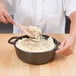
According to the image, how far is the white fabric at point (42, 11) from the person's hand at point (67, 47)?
31 centimetres

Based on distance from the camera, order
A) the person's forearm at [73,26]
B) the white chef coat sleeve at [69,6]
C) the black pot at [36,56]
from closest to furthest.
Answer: the black pot at [36,56]
the person's forearm at [73,26]
the white chef coat sleeve at [69,6]

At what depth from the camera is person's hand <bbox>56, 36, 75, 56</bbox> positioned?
1.01m

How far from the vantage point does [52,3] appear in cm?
141

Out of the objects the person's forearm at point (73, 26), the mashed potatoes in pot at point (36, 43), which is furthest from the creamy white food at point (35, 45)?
the person's forearm at point (73, 26)

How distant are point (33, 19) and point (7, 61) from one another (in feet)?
1.54

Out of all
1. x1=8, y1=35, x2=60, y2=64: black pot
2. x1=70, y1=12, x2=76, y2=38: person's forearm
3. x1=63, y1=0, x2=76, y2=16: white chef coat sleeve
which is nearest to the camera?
x1=8, y1=35, x2=60, y2=64: black pot

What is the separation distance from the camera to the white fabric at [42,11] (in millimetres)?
1399

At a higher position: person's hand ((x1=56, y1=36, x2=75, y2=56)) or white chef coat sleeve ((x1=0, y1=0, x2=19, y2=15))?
white chef coat sleeve ((x1=0, y1=0, x2=19, y2=15))

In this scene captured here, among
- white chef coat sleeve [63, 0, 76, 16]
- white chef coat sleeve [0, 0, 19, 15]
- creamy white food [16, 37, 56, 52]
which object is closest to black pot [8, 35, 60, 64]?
creamy white food [16, 37, 56, 52]

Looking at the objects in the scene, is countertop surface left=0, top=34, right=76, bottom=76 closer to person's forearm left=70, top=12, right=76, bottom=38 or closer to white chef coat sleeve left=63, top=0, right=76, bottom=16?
person's forearm left=70, top=12, right=76, bottom=38

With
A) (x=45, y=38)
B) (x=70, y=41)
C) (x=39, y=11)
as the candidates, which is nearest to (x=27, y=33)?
(x=45, y=38)

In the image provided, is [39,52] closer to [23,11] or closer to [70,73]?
[70,73]

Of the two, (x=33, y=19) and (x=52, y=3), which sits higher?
(x=52, y=3)

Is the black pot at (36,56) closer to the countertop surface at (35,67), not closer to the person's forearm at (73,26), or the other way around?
the countertop surface at (35,67)
